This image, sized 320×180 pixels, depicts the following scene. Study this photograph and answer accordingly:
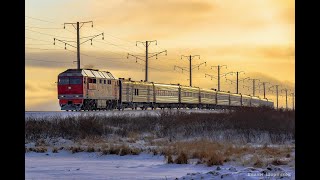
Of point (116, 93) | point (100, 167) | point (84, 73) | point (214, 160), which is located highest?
point (84, 73)

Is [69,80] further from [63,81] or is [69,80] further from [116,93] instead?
[116,93]

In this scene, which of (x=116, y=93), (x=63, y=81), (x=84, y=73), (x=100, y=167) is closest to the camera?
(x=100, y=167)

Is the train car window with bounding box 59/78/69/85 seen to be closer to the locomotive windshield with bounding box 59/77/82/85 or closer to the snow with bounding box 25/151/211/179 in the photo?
the locomotive windshield with bounding box 59/77/82/85

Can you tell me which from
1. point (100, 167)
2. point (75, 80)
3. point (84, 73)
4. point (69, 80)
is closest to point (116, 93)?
point (84, 73)

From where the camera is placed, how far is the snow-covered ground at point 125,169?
1171 cm

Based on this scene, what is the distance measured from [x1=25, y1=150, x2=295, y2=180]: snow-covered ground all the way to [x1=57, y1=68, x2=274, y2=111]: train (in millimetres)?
20090

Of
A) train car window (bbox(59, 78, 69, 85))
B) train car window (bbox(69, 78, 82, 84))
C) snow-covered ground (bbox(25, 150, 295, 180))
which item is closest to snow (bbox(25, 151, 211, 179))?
snow-covered ground (bbox(25, 150, 295, 180))

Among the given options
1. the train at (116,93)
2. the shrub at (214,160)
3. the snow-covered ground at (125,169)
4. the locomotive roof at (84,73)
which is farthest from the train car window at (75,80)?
the shrub at (214,160)

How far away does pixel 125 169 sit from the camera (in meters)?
14.7

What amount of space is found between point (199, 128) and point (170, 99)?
32651 mm

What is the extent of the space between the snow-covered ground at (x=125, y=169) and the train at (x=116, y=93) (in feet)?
65.9

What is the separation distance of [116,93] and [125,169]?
3316cm
